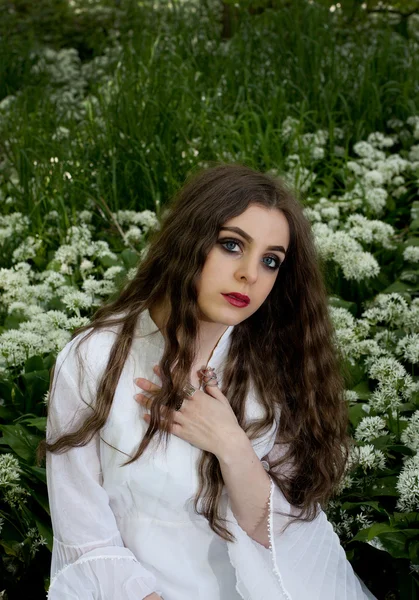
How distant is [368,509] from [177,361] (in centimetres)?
76

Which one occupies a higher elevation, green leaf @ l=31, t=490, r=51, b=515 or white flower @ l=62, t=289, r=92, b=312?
white flower @ l=62, t=289, r=92, b=312

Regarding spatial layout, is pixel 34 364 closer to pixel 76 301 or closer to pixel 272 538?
pixel 76 301

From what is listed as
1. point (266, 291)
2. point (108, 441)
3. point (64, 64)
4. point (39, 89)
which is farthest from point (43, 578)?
point (64, 64)

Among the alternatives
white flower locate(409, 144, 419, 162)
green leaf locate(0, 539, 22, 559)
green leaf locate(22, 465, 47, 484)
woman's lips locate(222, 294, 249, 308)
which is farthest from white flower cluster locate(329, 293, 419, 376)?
white flower locate(409, 144, 419, 162)

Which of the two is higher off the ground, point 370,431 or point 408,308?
point 408,308

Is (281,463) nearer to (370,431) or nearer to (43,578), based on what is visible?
(370,431)

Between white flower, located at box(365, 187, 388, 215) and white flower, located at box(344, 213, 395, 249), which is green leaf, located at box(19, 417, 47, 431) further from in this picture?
white flower, located at box(365, 187, 388, 215)

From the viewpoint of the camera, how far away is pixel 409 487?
2199mm

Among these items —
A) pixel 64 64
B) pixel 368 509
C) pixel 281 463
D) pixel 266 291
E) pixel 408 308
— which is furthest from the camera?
pixel 64 64

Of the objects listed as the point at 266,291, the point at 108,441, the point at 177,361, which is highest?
the point at 266,291

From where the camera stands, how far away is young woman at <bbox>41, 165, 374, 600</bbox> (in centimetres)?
188

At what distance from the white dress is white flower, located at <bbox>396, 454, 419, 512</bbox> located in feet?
1.00

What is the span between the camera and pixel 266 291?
1916 mm

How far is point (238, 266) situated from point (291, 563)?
2.33ft
